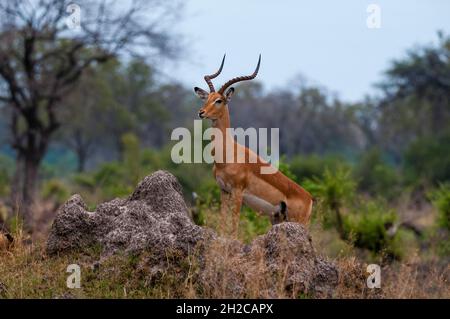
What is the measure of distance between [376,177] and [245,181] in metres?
22.0

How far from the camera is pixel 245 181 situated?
10.1 meters

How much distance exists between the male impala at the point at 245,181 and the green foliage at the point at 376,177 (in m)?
17.6

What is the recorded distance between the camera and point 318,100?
52219 millimetres

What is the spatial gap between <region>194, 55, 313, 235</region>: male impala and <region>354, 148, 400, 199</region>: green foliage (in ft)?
57.8

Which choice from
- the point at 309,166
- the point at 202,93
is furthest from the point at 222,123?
the point at 309,166

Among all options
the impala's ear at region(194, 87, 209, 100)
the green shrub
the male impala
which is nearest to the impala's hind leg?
the male impala

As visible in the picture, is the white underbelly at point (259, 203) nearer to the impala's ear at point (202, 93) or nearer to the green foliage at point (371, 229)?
the impala's ear at point (202, 93)

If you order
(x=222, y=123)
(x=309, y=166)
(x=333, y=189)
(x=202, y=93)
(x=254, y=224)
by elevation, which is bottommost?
(x=254, y=224)

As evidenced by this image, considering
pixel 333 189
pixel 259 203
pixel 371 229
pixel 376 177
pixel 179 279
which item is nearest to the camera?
pixel 179 279

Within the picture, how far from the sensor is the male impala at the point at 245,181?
9945 millimetres

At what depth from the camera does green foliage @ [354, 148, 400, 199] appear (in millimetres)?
29084

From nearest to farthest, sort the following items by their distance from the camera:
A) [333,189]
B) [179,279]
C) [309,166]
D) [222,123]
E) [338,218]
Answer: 1. [179,279]
2. [222,123]
3. [338,218]
4. [333,189]
5. [309,166]

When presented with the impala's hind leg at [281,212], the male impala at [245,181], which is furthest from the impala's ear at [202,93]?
the impala's hind leg at [281,212]

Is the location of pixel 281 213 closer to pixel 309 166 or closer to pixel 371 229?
pixel 371 229
